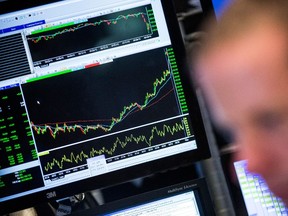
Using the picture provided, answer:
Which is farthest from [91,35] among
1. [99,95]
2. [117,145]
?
[117,145]

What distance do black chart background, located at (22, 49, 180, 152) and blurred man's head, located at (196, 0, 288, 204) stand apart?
0.18 meters

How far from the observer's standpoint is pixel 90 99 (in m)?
0.76

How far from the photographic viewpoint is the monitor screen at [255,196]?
76 cm

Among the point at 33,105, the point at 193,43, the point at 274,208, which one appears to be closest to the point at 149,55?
the point at 193,43

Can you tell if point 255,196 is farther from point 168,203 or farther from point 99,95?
point 99,95

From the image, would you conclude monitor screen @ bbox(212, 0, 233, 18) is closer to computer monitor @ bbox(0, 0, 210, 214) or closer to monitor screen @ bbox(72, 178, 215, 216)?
computer monitor @ bbox(0, 0, 210, 214)

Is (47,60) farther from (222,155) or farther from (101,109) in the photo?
(222,155)

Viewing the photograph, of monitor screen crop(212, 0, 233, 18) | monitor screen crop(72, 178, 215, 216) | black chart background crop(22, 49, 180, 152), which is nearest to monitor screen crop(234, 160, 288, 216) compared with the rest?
monitor screen crop(72, 178, 215, 216)

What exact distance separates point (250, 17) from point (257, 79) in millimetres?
87

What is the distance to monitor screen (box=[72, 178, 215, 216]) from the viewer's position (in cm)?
73

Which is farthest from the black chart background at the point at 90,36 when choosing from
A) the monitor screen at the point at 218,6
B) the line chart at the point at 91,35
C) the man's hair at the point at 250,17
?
the man's hair at the point at 250,17

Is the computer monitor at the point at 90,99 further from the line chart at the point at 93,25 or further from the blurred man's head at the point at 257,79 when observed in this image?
the blurred man's head at the point at 257,79

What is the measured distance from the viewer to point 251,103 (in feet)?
1.83

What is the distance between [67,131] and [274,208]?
443 mm
